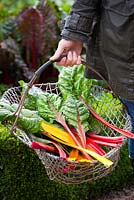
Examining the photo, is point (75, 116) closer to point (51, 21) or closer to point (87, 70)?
point (87, 70)

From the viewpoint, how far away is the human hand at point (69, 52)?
7.01 ft

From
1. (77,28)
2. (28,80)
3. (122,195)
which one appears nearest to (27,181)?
(122,195)

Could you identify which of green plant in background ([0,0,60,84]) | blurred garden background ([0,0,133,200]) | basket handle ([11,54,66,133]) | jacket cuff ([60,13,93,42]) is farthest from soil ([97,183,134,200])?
jacket cuff ([60,13,93,42])

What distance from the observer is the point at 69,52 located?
7.09 feet

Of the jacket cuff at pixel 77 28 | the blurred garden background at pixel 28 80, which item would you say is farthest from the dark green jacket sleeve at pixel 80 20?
the blurred garden background at pixel 28 80

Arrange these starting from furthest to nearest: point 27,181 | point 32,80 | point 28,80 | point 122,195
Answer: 1. point 28,80
2. point 122,195
3. point 27,181
4. point 32,80

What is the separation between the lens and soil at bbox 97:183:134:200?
3.13 m

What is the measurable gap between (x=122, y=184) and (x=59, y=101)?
1026 mm

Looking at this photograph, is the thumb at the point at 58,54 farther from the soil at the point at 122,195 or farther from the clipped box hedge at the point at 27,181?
the soil at the point at 122,195

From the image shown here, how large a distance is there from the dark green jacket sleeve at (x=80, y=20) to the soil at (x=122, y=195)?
123 cm

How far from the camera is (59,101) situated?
94.5 inches

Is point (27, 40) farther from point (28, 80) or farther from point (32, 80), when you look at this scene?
point (32, 80)

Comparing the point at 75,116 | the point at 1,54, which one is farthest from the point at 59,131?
the point at 1,54

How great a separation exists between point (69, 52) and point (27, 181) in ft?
3.13
